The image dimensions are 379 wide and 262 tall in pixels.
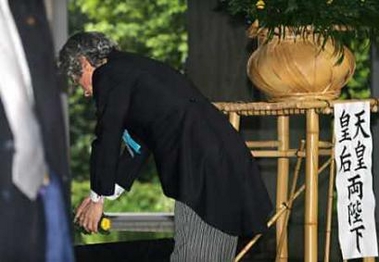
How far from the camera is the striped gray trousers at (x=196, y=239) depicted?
10.1 feet

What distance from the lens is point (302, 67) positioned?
3.25 metres

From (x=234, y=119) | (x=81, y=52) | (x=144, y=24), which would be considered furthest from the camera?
(x=144, y=24)

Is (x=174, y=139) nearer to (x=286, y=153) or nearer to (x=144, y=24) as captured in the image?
(x=286, y=153)

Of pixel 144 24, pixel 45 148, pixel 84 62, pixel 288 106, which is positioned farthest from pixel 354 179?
pixel 144 24

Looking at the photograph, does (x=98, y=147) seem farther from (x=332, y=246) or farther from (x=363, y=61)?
(x=363, y=61)

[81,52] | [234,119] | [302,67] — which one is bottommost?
[234,119]

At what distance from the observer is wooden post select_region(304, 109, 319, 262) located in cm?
324

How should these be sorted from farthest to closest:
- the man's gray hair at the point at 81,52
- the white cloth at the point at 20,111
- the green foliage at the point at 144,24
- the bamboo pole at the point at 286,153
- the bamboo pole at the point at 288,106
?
the green foliage at the point at 144,24 < the bamboo pole at the point at 286,153 < the bamboo pole at the point at 288,106 < the man's gray hair at the point at 81,52 < the white cloth at the point at 20,111

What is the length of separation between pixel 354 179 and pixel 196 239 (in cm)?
52

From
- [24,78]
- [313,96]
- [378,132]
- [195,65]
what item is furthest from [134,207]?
[24,78]

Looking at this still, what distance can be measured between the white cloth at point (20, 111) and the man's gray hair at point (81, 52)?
80 cm

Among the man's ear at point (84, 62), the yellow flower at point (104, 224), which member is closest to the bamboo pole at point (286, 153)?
the yellow flower at point (104, 224)

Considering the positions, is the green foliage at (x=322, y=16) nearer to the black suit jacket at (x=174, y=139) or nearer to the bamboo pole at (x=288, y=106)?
the bamboo pole at (x=288, y=106)

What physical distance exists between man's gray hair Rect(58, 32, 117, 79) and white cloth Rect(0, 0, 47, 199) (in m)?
0.80
